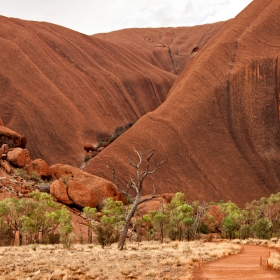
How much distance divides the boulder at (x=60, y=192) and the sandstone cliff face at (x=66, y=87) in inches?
759

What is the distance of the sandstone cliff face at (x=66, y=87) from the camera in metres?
69.8

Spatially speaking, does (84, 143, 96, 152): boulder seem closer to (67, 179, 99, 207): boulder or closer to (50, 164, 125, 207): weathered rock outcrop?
(50, 164, 125, 207): weathered rock outcrop

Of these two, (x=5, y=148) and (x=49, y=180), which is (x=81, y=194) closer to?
(x=49, y=180)

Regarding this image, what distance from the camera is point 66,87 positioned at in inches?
3243

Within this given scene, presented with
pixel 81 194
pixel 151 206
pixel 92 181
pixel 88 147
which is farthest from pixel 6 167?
pixel 88 147

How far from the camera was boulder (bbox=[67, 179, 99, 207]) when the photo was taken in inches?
1847

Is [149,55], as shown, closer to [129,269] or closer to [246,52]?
[246,52]

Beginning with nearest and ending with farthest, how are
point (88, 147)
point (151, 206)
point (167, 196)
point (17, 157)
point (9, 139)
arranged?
point (151, 206), point (17, 157), point (167, 196), point (9, 139), point (88, 147)

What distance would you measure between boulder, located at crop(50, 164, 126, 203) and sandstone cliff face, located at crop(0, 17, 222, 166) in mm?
13820

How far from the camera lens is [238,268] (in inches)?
637

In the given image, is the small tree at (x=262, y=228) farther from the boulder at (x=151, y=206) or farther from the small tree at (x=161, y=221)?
the boulder at (x=151, y=206)

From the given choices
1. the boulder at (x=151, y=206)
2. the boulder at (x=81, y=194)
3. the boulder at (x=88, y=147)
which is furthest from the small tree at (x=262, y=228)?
the boulder at (x=88, y=147)

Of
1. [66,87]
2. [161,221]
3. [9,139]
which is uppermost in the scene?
[66,87]

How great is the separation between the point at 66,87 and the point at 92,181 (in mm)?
36030
